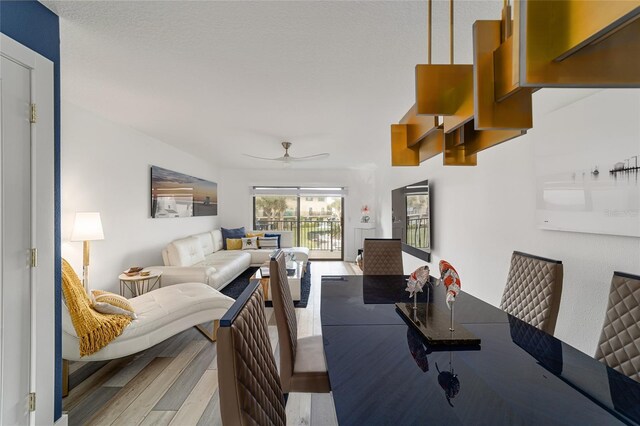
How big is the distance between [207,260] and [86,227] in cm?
249

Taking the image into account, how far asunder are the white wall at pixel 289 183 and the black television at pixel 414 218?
2.10 metres

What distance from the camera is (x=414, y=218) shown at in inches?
175

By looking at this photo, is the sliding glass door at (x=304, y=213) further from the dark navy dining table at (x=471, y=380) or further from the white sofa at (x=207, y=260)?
the dark navy dining table at (x=471, y=380)

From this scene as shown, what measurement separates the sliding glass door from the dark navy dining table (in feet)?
20.5

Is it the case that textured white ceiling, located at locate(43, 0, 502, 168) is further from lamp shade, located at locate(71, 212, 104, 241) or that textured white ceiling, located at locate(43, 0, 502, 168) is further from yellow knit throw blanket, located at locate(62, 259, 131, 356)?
yellow knit throw blanket, located at locate(62, 259, 131, 356)

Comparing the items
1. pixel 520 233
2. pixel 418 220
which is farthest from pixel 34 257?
pixel 418 220

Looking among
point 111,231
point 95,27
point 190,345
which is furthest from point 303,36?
point 111,231

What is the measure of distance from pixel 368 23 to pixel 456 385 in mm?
1860

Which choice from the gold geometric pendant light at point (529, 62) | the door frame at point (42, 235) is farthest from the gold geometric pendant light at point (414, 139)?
the door frame at point (42, 235)

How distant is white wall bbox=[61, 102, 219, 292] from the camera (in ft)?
9.67

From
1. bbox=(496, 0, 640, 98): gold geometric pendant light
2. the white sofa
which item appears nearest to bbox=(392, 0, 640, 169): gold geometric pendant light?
bbox=(496, 0, 640, 98): gold geometric pendant light

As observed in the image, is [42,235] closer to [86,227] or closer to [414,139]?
[86,227]

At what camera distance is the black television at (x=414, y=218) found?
397 centimetres

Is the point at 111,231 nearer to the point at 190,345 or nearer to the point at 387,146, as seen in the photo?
the point at 190,345
